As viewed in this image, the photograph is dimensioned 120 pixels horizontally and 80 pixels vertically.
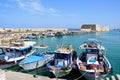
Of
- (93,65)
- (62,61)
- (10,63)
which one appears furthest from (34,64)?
(93,65)

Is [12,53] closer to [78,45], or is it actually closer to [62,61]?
[62,61]

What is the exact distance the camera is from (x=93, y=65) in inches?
783

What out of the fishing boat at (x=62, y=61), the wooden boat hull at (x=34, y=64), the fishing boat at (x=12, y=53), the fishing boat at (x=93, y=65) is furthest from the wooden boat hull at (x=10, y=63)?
the fishing boat at (x=93, y=65)

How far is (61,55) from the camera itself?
21.8m

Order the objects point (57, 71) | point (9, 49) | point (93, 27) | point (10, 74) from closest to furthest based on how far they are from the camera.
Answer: point (10, 74) → point (57, 71) → point (9, 49) → point (93, 27)

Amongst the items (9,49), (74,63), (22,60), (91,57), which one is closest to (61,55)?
(74,63)

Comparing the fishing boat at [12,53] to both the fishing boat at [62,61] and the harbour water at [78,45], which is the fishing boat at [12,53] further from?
the fishing boat at [62,61]

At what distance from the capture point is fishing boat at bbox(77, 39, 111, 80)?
1858cm

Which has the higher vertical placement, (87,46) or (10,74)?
(87,46)

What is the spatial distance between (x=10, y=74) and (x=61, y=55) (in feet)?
18.9

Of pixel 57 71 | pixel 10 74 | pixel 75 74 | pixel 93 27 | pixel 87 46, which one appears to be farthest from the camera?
pixel 93 27

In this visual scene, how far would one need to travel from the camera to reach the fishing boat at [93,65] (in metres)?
18.6

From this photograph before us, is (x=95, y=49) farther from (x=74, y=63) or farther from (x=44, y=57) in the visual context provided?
(x=44, y=57)

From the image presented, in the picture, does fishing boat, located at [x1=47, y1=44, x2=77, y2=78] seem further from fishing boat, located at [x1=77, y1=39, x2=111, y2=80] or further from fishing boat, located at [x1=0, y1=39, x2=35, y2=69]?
fishing boat, located at [x1=0, y1=39, x2=35, y2=69]
